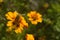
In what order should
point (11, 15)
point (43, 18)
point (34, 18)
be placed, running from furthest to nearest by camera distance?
1. point (43, 18)
2. point (34, 18)
3. point (11, 15)

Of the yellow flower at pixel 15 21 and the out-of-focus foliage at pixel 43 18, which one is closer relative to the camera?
the yellow flower at pixel 15 21

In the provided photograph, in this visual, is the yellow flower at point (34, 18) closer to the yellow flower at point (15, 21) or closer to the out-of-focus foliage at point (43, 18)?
the out-of-focus foliage at point (43, 18)

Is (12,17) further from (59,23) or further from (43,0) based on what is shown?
(43,0)

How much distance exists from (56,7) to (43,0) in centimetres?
40

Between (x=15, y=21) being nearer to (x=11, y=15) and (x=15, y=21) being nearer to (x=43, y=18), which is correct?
(x=11, y=15)

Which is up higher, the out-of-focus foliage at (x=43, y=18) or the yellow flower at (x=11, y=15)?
the out-of-focus foliage at (x=43, y=18)

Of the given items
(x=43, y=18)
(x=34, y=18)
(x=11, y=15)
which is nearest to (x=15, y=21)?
(x=11, y=15)

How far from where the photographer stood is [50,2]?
3.48 metres

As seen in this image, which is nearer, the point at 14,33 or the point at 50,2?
the point at 14,33

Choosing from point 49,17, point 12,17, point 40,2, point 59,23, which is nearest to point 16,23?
point 12,17

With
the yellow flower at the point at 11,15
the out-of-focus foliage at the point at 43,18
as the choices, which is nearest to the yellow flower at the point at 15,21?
the yellow flower at the point at 11,15

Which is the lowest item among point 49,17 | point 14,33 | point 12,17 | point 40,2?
point 14,33

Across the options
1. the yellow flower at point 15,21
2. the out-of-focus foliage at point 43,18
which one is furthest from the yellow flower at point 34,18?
the yellow flower at point 15,21

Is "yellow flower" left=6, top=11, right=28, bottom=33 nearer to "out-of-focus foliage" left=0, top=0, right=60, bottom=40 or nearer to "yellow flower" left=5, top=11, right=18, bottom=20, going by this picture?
"yellow flower" left=5, top=11, right=18, bottom=20
